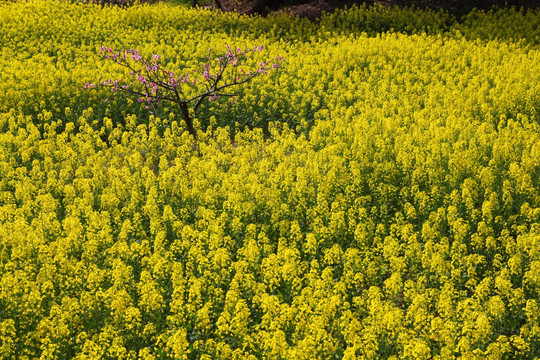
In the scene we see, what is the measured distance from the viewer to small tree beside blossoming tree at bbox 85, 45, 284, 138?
16.6 m

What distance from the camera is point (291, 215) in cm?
1154

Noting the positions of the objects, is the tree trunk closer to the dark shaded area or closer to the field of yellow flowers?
the field of yellow flowers

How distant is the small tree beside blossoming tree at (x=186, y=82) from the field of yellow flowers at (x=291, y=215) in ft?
1.82

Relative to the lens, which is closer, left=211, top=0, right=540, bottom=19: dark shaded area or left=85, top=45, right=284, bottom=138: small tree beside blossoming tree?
left=85, top=45, right=284, bottom=138: small tree beside blossoming tree

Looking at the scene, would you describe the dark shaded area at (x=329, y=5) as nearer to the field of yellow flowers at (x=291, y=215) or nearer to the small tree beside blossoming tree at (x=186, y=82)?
the field of yellow flowers at (x=291, y=215)

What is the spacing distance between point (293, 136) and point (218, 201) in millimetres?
4239

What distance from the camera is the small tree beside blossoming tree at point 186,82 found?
54.5 ft

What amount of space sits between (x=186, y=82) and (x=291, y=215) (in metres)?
10.4

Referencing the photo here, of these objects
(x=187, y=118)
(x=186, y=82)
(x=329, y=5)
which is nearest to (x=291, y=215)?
(x=187, y=118)

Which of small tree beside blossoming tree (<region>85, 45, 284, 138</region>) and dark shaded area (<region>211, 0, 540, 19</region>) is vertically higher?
dark shaded area (<region>211, 0, 540, 19</region>)

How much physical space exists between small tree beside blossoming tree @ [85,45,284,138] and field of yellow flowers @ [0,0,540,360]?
554 millimetres

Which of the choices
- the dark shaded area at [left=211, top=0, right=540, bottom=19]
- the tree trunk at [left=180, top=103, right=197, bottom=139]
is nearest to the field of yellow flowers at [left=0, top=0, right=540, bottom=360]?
the tree trunk at [left=180, top=103, right=197, bottom=139]

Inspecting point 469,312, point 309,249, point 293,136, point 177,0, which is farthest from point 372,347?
point 177,0

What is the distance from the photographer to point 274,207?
11578mm
